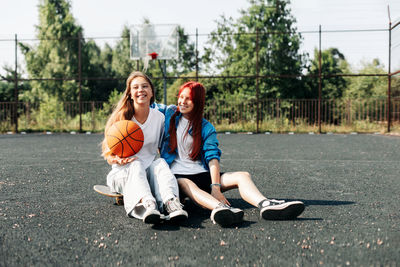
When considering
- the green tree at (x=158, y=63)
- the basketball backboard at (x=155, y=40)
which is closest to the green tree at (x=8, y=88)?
the green tree at (x=158, y=63)

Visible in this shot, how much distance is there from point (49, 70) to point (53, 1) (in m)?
4.41

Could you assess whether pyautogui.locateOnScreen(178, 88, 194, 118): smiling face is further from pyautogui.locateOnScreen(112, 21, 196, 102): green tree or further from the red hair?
pyautogui.locateOnScreen(112, 21, 196, 102): green tree

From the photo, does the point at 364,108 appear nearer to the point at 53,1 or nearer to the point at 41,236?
the point at 41,236

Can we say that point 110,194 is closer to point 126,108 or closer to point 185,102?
point 126,108

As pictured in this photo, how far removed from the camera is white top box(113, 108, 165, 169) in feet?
9.58

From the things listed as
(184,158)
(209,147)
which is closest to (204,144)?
(209,147)

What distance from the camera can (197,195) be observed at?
2553mm

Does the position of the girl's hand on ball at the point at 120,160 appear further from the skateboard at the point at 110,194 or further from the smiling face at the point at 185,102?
the smiling face at the point at 185,102

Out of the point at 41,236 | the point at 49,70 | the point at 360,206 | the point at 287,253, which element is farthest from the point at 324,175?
the point at 49,70

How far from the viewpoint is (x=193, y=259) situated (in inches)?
72.2

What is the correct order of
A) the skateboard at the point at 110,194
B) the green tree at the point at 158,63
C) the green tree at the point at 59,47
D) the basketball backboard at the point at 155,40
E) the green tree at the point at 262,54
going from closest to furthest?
1. the skateboard at the point at 110,194
2. the basketball backboard at the point at 155,40
3. the green tree at the point at 262,54
4. the green tree at the point at 59,47
5. the green tree at the point at 158,63

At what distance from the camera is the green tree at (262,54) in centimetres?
2000

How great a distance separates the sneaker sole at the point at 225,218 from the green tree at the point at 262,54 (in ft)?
56.4

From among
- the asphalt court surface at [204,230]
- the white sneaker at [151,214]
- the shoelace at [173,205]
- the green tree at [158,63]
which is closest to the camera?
the asphalt court surface at [204,230]
